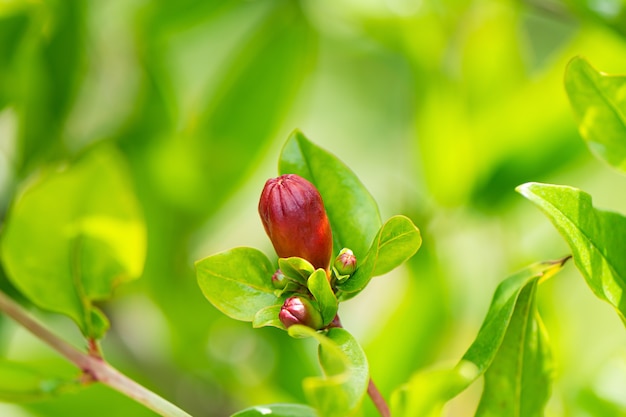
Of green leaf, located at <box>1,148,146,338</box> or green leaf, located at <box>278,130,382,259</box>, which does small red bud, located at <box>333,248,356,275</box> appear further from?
green leaf, located at <box>1,148,146,338</box>

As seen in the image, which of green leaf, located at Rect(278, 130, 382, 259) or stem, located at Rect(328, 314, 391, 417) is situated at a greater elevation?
green leaf, located at Rect(278, 130, 382, 259)

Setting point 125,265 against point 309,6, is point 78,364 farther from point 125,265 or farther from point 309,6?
point 309,6

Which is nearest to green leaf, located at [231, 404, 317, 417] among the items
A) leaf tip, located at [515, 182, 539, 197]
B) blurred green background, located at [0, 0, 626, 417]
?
leaf tip, located at [515, 182, 539, 197]

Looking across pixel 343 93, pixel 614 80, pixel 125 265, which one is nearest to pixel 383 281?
pixel 343 93

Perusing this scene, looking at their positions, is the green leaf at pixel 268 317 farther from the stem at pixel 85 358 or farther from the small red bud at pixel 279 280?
the stem at pixel 85 358

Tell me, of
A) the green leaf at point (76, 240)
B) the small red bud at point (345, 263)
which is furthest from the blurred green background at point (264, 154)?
the small red bud at point (345, 263)

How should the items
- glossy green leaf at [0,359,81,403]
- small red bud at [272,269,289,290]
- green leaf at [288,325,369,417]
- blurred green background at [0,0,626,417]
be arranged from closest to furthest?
1. green leaf at [288,325,369,417]
2. small red bud at [272,269,289,290]
3. glossy green leaf at [0,359,81,403]
4. blurred green background at [0,0,626,417]

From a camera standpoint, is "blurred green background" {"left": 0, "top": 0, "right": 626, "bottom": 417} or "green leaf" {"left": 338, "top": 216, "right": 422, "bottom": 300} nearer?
"green leaf" {"left": 338, "top": 216, "right": 422, "bottom": 300}
